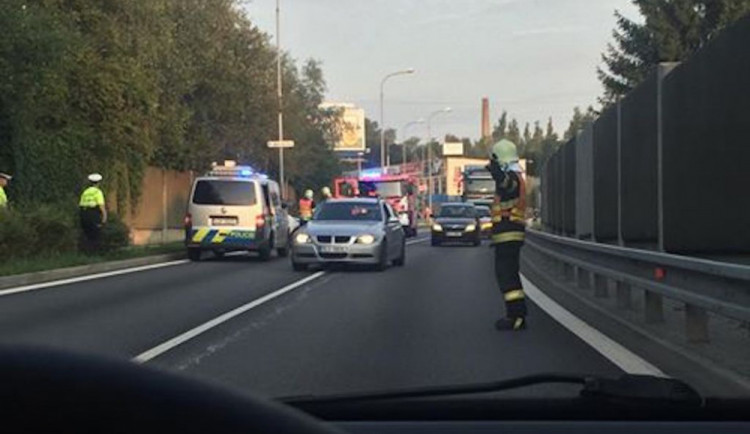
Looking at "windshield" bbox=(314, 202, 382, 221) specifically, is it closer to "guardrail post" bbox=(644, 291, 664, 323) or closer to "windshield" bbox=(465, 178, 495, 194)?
"guardrail post" bbox=(644, 291, 664, 323)

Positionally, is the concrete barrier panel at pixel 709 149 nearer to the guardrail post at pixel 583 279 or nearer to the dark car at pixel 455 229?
the guardrail post at pixel 583 279

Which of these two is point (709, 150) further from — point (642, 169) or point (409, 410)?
point (409, 410)

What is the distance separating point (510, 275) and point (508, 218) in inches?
22.8

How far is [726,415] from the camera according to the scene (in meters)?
3.59

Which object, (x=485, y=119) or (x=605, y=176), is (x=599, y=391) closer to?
(x=605, y=176)

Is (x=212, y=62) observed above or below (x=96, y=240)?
above

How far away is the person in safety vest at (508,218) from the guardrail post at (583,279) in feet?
13.3

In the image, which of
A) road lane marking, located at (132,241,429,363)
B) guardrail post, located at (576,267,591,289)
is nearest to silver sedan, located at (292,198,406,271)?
road lane marking, located at (132,241,429,363)

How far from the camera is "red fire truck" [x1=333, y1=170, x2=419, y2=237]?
48.3 meters

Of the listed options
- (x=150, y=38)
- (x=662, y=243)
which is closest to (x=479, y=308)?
(x=662, y=243)

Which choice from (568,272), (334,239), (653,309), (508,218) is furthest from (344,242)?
(653,309)

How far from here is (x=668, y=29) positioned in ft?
162

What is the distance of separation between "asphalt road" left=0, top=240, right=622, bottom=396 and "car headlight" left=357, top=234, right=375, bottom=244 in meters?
1.45

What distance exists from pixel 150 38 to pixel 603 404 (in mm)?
29089
